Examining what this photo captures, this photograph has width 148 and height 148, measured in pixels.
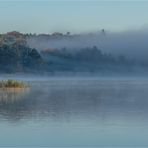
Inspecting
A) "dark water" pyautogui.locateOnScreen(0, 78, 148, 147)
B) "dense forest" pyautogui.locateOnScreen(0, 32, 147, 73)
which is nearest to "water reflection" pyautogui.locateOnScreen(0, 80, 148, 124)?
"dark water" pyautogui.locateOnScreen(0, 78, 148, 147)

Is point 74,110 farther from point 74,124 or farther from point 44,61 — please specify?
point 44,61

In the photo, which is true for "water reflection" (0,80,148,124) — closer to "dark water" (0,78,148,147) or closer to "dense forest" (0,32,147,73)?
"dark water" (0,78,148,147)

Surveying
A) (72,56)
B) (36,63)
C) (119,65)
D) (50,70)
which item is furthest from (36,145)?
(119,65)

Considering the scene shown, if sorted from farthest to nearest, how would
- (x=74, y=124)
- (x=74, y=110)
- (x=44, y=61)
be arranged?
(x=44, y=61)
(x=74, y=110)
(x=74, y=124)

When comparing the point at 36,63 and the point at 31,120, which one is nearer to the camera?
the point at 31,120

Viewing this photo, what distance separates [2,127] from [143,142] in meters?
3.37

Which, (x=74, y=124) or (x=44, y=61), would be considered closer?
(x=74, y=124)

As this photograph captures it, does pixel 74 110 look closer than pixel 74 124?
No

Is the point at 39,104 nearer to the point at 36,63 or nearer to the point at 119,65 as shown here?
the point at 36,63

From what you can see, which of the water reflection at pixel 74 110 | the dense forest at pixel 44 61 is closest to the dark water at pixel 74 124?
the water reflection at pixel 74 110

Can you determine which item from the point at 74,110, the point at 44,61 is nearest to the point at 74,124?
the point at 74,110

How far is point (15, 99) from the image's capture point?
2070 cm

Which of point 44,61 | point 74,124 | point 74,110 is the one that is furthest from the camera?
point 44,61

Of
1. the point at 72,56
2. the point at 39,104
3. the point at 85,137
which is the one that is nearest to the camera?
the point at 85,137
